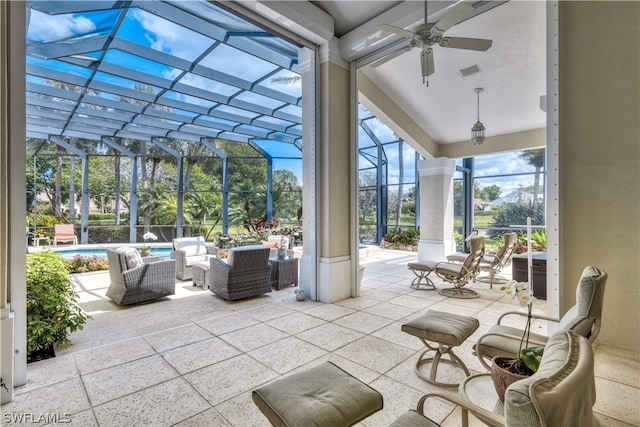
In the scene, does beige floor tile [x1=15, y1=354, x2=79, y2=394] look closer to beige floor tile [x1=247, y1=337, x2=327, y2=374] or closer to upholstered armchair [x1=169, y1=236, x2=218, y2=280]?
beige floor tile [x1=247, y1=337, x2=327, y2=374]

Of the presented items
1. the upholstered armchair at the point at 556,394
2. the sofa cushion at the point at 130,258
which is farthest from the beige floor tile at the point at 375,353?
the sofa cushion at the point at 130,258

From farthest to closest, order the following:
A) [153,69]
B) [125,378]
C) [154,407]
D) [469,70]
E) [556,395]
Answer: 1. [153,69]
2. [469,70]
3. [125,378]
4. [154,407]
5. [556,395]

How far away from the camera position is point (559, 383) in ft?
2.63

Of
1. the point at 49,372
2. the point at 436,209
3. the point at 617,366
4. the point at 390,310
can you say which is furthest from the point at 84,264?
the point at 617,366

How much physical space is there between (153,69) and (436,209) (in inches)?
284

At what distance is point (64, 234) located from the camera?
10.8 metres

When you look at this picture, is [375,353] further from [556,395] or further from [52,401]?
[52,401]

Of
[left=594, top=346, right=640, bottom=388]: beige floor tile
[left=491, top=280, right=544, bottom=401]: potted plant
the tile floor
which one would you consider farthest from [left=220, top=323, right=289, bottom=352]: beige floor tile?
[left=594, top=346, right=640, bottom=388]: beige floor tile

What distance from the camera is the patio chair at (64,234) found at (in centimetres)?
1073

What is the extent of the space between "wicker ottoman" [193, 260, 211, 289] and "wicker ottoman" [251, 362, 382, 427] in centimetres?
429

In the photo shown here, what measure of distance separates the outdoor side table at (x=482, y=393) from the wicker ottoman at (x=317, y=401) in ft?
1.55

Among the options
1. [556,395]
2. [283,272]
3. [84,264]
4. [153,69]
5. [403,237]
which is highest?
[153,69]

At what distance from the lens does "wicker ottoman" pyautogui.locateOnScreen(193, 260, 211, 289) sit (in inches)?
215

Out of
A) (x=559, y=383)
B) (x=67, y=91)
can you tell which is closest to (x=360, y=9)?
(x=559, y=383)
